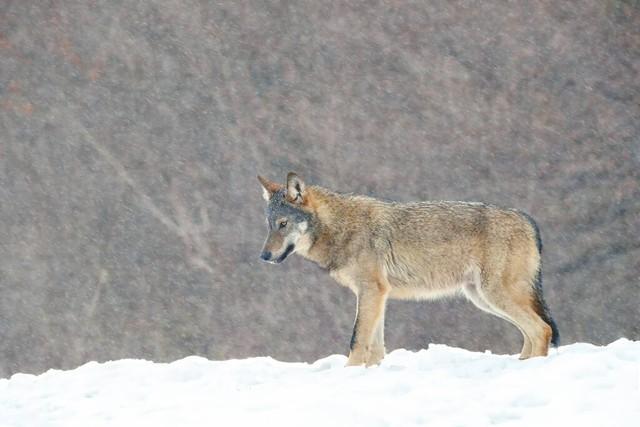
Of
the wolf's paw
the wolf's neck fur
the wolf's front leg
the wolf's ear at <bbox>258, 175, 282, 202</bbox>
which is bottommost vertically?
the wolf's paw

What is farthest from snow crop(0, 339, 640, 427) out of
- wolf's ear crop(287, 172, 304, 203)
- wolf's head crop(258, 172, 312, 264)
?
wolf's ear crop(287, 172, 304, 203)

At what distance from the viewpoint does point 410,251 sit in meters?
6.66

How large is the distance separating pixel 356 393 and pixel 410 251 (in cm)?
177

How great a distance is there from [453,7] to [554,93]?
1295mm

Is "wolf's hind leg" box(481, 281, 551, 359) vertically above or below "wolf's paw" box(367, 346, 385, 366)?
above

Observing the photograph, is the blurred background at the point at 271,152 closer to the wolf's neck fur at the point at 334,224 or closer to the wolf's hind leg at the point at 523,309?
the wolf's neck fur at the point at 334,224

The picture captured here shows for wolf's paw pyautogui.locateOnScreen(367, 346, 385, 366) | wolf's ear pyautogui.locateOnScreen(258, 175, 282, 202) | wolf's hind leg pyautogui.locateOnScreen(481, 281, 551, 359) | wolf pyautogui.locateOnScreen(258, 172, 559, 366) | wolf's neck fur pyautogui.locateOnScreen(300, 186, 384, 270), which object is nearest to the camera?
wolf's hind leg pyautogui.locateOnScreen(481, 281, 551, 359)

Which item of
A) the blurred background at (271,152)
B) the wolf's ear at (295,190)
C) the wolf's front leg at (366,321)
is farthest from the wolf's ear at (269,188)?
the blurred background at (271,152)

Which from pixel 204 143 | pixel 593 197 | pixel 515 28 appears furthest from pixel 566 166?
pixel 204 143

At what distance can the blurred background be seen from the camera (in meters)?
9.16

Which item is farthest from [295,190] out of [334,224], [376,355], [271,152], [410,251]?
[271,152]

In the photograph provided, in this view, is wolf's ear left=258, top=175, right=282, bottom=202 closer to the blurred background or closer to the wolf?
the wolf

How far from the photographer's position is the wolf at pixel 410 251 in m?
6.34

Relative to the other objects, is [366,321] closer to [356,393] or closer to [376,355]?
[376,355]
